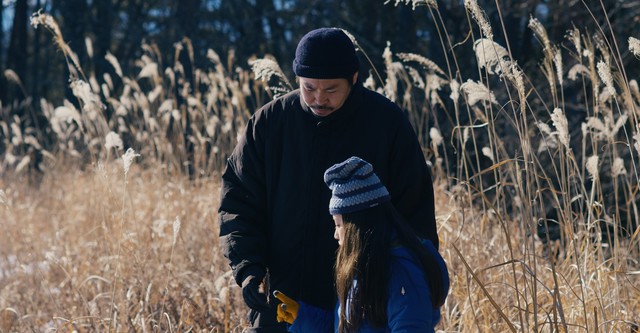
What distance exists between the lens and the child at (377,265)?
89.9 inches

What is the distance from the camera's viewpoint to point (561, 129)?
287 cm

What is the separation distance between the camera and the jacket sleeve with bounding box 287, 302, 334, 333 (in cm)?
286

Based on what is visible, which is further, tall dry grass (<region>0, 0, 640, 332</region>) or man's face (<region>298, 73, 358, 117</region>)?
tall dry grass (<region>0, 0, 640, 332</region>)

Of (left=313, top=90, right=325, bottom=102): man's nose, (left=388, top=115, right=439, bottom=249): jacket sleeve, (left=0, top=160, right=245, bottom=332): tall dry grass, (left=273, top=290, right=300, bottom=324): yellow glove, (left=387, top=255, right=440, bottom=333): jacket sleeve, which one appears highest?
(left=313, top=90, right=325, bottom=102): man's nose

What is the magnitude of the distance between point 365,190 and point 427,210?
51 centimetres

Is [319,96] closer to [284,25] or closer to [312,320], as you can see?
[312,320]

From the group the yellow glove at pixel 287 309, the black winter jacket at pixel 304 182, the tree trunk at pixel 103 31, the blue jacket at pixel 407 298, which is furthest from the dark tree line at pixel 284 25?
the blue jacket at pixel 407 298

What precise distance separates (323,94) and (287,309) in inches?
26.4

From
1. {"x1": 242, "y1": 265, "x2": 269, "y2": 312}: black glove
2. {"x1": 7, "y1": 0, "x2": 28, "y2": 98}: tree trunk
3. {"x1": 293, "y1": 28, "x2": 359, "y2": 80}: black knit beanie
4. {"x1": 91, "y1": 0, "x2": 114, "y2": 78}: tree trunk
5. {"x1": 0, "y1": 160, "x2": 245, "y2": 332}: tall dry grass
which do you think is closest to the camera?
{"x1": 293, "y1": 28, "x2": 359, "y2": 80}: black knit beanie

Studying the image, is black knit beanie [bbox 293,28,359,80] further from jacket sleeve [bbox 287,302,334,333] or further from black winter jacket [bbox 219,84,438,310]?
jacket sleeve [bbox 287,302,334,333]

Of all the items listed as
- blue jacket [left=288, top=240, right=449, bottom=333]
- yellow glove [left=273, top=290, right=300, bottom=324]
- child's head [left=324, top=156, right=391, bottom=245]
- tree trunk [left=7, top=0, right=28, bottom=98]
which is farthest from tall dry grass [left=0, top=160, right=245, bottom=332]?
tree trunk [left=7, top=0, right=28, bottom=98]

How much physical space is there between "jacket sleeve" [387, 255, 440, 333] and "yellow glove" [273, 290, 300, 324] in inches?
21.7

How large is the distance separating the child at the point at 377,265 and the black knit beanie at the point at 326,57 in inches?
17.9

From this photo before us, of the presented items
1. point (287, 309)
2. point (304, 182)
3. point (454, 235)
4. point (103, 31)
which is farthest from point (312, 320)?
point (103, 31)
